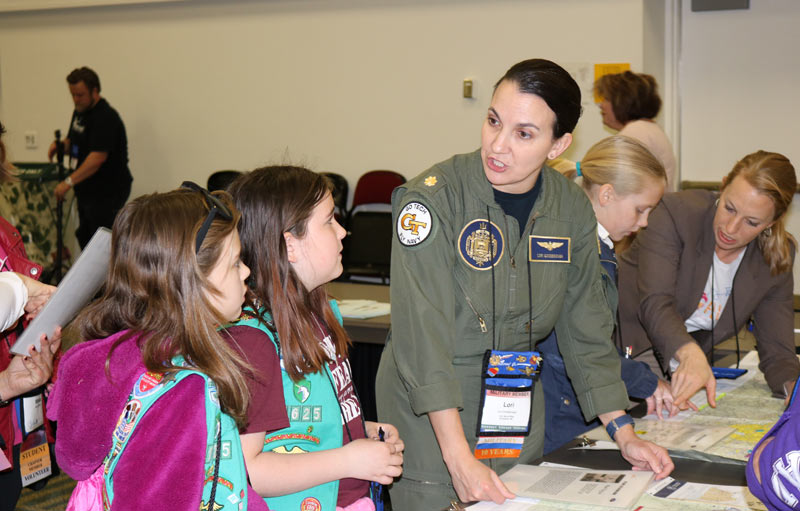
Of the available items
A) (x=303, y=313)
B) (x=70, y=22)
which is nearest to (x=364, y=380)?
(x=303, y=313)

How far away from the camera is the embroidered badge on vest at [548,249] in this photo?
1787mm

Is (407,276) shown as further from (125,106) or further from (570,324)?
(125,106)

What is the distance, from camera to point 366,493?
1726mm

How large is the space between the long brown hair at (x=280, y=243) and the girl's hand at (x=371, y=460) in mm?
165

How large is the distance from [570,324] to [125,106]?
21.8 feet

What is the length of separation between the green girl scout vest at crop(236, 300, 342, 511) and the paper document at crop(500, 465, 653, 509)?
36 centimetres

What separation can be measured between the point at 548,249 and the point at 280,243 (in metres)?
0.60

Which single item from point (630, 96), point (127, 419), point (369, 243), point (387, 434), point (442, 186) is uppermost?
point (630, 96)

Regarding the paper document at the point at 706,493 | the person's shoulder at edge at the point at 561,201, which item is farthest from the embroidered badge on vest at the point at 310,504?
the person's shoulder at edge at the point at 561,201

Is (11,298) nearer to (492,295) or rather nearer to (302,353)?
(302,353)

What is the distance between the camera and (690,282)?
2.58 metres

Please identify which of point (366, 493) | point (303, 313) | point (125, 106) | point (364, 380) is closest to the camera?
point (303, 313)

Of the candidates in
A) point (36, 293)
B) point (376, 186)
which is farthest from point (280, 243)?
point (376, 186)

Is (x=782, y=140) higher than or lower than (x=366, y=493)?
higher
